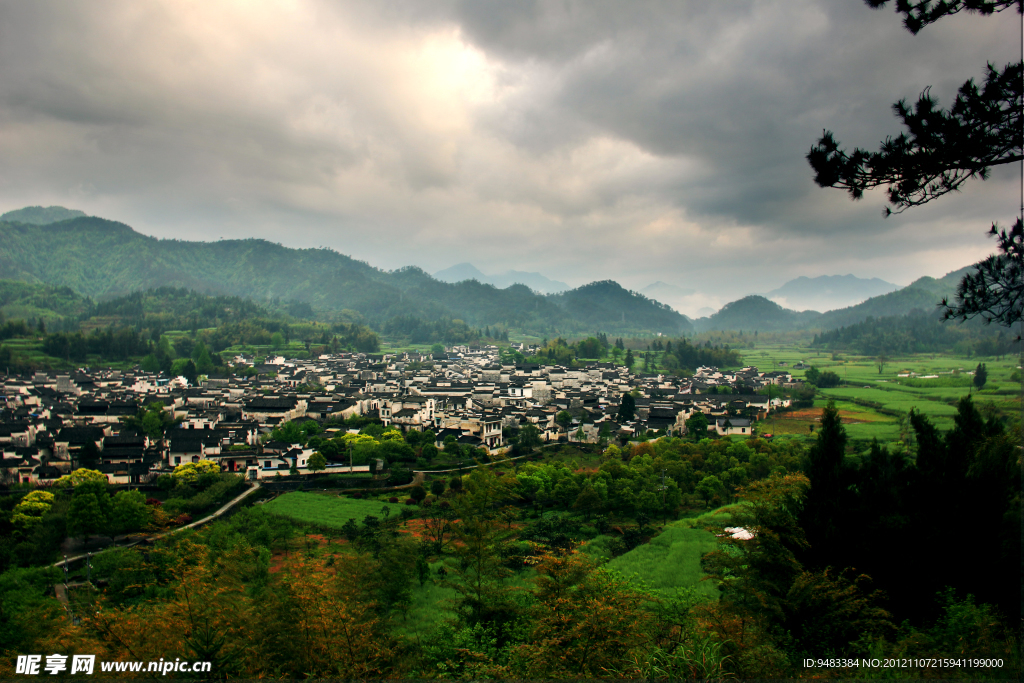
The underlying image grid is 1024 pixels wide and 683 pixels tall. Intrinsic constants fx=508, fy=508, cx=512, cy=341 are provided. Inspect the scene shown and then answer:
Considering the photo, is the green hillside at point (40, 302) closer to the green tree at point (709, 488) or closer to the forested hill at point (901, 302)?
the green tree at point (709, 488)

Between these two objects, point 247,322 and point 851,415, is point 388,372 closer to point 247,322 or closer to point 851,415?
point 247,322

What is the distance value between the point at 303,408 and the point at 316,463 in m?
13.6

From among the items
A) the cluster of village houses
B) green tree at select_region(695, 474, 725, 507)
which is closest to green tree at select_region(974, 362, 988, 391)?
the cluster of village houses

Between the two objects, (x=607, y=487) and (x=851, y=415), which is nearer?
(x=607, y=487)

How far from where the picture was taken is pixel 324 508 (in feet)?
60.3

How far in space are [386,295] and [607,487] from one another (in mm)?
138226

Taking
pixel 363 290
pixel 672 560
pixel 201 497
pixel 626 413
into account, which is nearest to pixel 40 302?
pixel 363 290

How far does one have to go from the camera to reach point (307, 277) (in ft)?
614

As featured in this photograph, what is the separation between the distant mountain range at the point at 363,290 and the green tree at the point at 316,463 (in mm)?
96480

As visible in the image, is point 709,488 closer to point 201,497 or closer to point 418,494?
point 418,494

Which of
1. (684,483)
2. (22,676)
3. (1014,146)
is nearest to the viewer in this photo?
(1014,146)

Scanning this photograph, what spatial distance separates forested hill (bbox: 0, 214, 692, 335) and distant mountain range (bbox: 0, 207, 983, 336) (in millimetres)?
355

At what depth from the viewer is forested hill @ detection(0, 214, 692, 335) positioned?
14138 cm

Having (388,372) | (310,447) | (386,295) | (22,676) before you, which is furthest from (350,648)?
(386,295)
